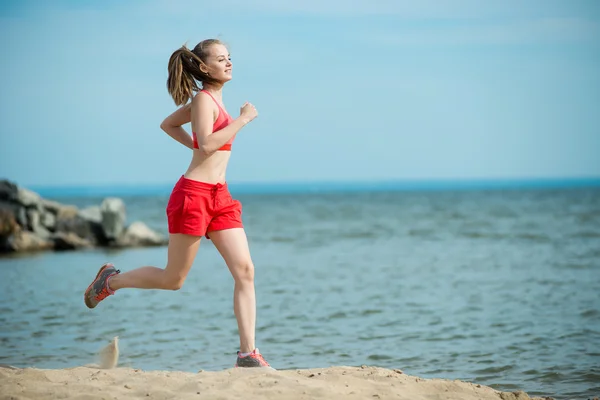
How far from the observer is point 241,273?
17.5 ft

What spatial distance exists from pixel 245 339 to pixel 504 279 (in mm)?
8846

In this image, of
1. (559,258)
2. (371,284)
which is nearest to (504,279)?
(371,284)

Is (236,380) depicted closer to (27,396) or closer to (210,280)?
(27,396)

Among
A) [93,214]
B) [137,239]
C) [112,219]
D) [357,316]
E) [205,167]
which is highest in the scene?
[205,167]

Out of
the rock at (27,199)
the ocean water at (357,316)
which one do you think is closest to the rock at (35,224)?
the rock at (27,199)

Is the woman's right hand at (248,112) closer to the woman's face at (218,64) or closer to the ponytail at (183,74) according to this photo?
the woman's face at (218,64)

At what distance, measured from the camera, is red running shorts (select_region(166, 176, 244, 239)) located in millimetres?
5184

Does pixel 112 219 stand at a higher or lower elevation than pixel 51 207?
lower

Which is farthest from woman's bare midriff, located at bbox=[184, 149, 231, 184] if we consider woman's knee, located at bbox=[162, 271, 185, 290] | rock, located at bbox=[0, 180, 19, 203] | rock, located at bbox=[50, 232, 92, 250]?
rock, located at bbox=[0, 180, 19, 203]

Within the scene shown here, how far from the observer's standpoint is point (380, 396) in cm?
463

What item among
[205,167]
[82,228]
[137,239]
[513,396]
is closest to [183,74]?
[205,167]

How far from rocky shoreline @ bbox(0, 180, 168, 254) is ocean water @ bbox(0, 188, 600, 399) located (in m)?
3.21

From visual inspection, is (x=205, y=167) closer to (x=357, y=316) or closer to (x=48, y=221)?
(x=357, y=316)

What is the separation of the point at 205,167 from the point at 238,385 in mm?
1497
